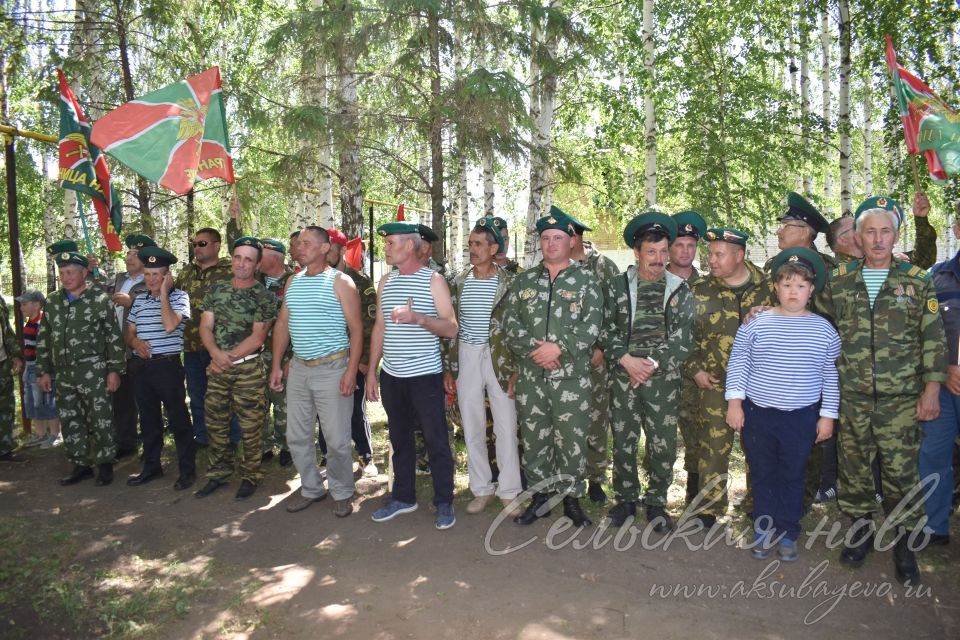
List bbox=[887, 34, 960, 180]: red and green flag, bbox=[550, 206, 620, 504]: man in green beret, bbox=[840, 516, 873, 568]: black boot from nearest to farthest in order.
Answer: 1. bbox=[840, 516, 873, 568]: black boot
2. bbox=[550, 206, 620, 504]: man in green beret
3. bbox=[887, 34, 960, 180]: red and green flag

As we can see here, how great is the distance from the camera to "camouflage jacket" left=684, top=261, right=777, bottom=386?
455 centimetres

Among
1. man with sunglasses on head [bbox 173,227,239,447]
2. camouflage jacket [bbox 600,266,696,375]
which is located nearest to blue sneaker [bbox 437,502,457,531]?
camouflage jacket [bbox 600,266,696,375]

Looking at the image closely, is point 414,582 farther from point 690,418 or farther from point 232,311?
point 232,311

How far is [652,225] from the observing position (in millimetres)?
4418

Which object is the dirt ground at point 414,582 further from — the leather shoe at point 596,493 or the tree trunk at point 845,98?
the tree trunk at point 845,98

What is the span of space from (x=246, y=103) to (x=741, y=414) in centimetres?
629

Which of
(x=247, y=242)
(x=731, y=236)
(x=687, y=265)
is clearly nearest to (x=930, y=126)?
(x=731, y=236)

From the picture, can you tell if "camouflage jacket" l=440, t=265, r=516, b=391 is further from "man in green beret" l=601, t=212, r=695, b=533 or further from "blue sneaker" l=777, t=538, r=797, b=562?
"blue sneaker" l=777, t=538, r=797, b=562

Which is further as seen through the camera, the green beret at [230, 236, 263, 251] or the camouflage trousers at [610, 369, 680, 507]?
the green beret at [230, 236, 263, 251]

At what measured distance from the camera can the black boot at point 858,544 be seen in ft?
13.2

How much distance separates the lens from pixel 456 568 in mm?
4031

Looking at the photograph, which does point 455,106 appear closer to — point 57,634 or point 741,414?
point 741,414

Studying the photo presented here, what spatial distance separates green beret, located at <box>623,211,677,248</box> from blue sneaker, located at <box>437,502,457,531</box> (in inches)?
92.0

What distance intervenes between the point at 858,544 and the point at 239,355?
461cm
